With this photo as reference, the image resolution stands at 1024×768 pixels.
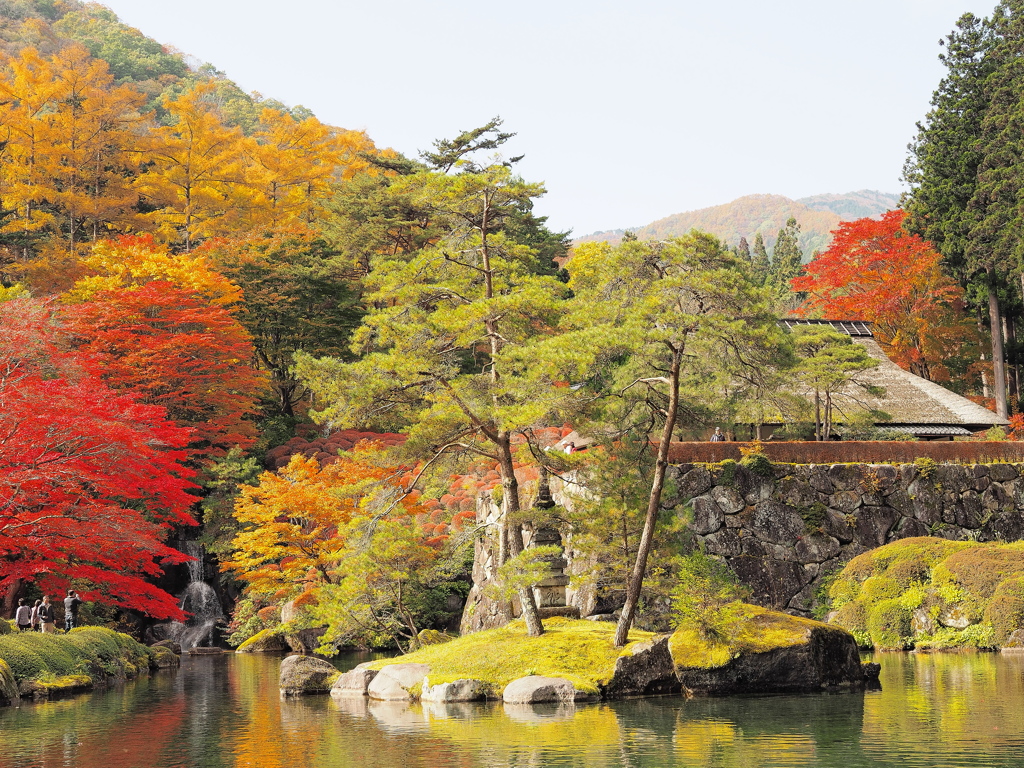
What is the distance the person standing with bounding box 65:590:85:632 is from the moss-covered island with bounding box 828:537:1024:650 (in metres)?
19.1

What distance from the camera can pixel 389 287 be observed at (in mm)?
19203

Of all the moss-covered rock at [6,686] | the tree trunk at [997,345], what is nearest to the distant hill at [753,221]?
the tree trunk at [997,345]

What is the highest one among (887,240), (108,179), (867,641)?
(108,179)

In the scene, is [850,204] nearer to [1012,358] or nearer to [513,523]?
[1012,358]

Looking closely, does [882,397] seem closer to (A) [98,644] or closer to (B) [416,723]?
(B) [416,723]

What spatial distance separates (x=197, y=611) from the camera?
107ft

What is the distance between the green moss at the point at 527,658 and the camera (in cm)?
1664

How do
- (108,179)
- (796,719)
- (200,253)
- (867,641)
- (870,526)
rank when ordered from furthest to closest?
(108,179) → (200,253) → (870,526) → (867,641) → (796,719)

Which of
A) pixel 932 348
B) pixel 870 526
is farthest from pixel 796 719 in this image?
pixel 932 348

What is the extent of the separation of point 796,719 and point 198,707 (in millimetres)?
10291

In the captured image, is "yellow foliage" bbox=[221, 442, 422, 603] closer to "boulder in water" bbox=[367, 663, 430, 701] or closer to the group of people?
the group of people

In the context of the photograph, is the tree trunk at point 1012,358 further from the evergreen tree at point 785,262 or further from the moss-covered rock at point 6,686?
the moss-covered rock at point 6,686

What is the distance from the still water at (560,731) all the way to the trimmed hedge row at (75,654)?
1.65 metres

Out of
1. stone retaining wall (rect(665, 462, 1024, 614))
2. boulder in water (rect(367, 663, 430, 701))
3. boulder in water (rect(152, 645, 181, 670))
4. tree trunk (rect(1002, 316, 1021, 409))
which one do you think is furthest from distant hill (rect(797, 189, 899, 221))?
boulder in water (rect(367, 663, 430, 701))
